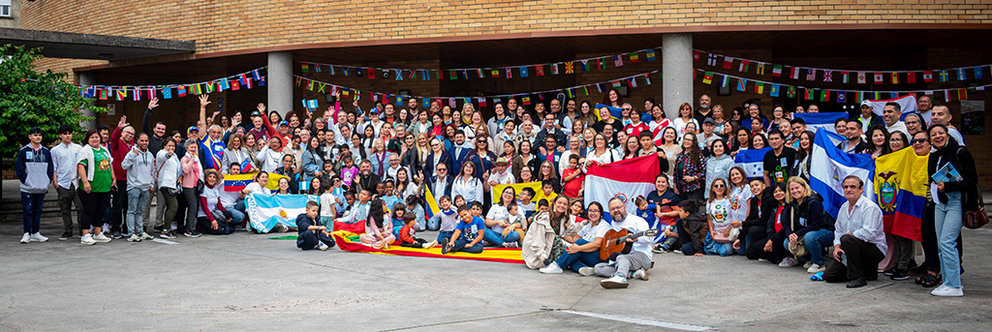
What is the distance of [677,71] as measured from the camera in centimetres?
1554

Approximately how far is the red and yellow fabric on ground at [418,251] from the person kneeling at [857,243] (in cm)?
370

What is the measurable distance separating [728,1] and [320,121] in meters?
8.21

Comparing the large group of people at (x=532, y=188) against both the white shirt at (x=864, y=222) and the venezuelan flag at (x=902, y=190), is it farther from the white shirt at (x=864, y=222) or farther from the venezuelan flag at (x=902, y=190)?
the venezuelan flag at (x=902, y=190)

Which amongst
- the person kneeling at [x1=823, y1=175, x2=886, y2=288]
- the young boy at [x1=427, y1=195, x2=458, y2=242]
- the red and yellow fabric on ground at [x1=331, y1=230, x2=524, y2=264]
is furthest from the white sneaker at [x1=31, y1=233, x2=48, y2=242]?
the person kneeling at [x1=823, y1=175, x2=886, y2=288]

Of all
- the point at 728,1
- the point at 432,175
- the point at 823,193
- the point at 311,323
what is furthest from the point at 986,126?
the point at 311,323

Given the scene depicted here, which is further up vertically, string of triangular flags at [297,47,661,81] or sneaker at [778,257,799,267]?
string of triangular flags at [297,47,661,81]

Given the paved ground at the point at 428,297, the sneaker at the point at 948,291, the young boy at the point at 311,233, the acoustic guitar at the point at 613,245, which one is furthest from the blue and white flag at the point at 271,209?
the sneaker at the point at 948,291

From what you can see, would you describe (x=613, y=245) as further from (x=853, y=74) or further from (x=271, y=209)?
(x=853, y=74)

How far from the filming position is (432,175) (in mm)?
14031

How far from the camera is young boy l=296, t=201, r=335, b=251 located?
10.9 meters

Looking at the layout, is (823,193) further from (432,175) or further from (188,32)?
(188,32)

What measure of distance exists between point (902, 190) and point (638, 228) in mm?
2711

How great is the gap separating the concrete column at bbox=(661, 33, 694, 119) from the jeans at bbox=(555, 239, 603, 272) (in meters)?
7.22

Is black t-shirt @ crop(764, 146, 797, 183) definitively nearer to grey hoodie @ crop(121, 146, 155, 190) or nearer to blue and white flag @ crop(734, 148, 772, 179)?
blue and white flag @ crop(734, 148, 772, 179)
